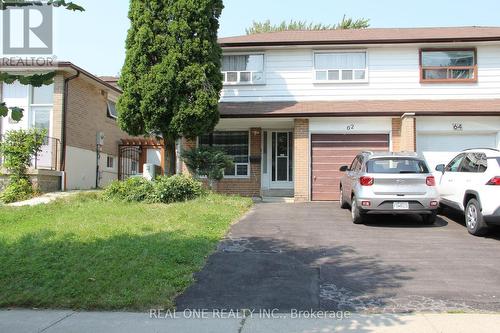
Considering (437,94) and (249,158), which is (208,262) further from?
(437,94)

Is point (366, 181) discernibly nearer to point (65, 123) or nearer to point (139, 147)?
point (65, 123)

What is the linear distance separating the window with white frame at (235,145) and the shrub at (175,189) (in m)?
3.97

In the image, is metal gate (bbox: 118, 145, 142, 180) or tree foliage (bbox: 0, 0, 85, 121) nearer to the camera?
tree foliage (bbox: 0, 0, 85, 121)

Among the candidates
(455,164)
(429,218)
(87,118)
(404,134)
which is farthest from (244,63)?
(429,218)

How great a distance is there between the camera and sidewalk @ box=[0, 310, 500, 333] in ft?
16.6

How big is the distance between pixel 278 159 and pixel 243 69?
360 cm

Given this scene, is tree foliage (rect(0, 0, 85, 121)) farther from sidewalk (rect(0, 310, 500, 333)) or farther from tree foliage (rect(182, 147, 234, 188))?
tree foliage (rect(182, 147, 234, 188))

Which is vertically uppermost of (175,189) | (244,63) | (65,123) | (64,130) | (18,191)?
(244,63)

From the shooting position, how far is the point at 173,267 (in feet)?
23.0

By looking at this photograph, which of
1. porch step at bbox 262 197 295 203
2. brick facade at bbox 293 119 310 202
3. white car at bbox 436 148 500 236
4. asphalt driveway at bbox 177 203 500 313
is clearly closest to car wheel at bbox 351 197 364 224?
asphalt driveway at bbox 177 203 500 313

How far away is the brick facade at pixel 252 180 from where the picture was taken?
675 inches

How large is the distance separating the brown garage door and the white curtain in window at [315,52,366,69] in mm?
2863

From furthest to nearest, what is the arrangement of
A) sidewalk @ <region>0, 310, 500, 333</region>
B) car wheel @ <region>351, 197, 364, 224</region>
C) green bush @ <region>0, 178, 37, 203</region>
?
1. green bush @ <region>0, 178, 37, 203</region>
2. car wheel @ <region>351, 197, 364, 224</region>
3. sidewalk @ <region>0, 310, 500, 333</region>

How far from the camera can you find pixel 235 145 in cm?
1750
